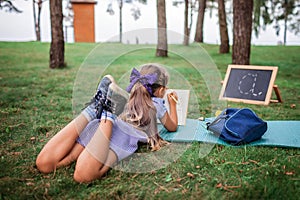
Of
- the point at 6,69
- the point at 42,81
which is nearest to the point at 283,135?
the point at 42,81

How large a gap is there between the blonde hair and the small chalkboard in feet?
9.35

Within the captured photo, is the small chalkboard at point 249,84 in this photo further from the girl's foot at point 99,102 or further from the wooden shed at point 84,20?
the wooden shed at point 84,20

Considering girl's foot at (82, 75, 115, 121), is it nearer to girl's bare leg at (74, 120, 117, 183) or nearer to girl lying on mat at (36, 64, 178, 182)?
girl lying on mat at (36, 64, 178, 182)

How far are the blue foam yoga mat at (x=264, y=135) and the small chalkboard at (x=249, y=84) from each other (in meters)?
1.58

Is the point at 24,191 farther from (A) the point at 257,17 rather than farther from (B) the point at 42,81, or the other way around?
(A) the point at 257,17

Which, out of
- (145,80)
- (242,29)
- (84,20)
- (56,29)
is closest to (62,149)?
(145,80)

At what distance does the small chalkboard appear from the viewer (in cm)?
531

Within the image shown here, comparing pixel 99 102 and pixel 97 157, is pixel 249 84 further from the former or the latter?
pixel 97 157

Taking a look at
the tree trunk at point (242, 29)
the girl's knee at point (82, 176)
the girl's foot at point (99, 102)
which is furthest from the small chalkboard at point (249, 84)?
the girl's knee at point (82, 176)

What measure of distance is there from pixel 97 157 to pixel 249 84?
3817 mm

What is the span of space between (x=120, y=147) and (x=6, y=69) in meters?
6.86

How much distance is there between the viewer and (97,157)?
7.73 ft

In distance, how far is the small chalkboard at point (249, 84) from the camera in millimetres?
5309

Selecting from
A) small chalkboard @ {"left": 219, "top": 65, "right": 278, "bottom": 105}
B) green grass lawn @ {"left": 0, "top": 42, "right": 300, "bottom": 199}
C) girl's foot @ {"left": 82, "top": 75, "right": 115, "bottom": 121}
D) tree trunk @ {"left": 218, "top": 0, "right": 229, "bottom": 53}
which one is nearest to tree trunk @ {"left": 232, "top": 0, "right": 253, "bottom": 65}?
small chalkboard @ {"left": 219, "top": 65, "right": 278, "bottom": 105}
